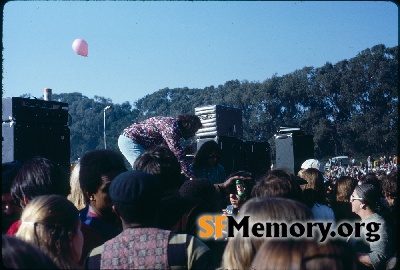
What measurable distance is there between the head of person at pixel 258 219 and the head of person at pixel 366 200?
2597 millimetres

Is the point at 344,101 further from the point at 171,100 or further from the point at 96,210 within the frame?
the point at 96,210

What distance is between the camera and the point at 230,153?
800 centimetres

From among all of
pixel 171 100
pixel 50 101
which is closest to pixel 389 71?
pixel 171 100

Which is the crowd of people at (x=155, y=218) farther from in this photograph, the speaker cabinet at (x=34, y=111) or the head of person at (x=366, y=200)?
the speaker cabinet at (x=34, y=111)

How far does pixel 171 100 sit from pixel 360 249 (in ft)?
236

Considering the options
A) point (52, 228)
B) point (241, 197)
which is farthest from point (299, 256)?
point (241, 197)

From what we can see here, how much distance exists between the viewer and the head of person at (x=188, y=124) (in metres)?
5.44

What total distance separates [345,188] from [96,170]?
3.41 metres

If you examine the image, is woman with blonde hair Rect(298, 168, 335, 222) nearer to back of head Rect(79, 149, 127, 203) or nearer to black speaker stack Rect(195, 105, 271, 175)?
back of head Rect(79, 149, 127, 203)

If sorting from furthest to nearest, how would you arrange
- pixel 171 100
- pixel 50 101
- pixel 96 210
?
pixel 171 100 < pixel 50 101 < pixel 96 210

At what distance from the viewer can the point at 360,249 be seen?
429 cm

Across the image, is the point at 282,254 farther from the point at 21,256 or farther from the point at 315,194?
the point at 315,194

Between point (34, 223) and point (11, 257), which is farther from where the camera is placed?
point (34, 223)

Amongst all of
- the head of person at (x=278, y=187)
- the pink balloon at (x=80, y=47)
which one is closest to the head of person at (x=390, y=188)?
the head of person at (x=278, y=187)
